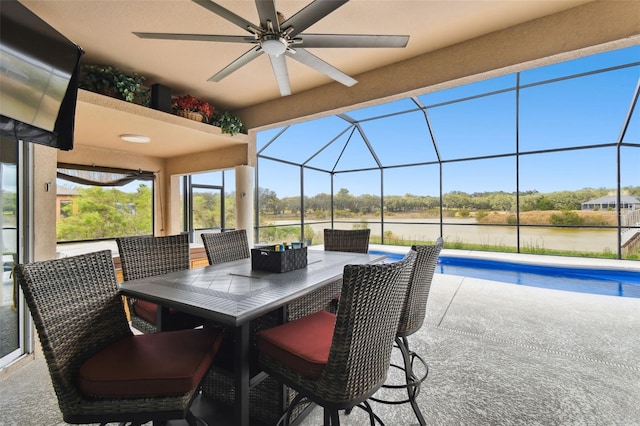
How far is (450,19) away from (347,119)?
4.62 meters

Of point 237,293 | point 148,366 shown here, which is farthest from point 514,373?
point 148,366

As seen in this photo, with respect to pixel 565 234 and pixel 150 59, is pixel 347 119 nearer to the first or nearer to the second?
pixel 150 59

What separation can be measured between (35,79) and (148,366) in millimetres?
1925

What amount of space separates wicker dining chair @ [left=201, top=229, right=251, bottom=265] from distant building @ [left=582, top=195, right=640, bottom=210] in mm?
7718

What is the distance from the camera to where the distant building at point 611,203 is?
5.88 meters

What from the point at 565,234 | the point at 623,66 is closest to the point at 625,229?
the point at 565,234

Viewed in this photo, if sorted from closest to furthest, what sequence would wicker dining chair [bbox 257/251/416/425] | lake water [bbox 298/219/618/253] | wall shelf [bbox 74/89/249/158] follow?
wicker dining chair [bbox 257/251/416/425], wall shelf [bbox 74/89/249/158], lake water [bbox 298/219/618/253]

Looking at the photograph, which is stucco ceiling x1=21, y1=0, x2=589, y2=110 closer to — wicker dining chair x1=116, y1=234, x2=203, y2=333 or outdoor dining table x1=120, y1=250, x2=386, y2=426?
wicker dining chair x1=116, y1=234, x2=203, y2=333

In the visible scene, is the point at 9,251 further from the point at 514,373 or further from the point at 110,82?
the point at 514,373

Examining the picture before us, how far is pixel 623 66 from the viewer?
15.0ft

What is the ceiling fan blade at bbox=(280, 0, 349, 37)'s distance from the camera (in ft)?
5.36

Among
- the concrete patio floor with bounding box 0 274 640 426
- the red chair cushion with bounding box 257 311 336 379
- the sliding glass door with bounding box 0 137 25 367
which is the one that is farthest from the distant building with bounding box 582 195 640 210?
the sliding glass door with bounding box 0 137 25 367

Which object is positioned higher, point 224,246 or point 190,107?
point 190,107

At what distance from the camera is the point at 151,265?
227cm
